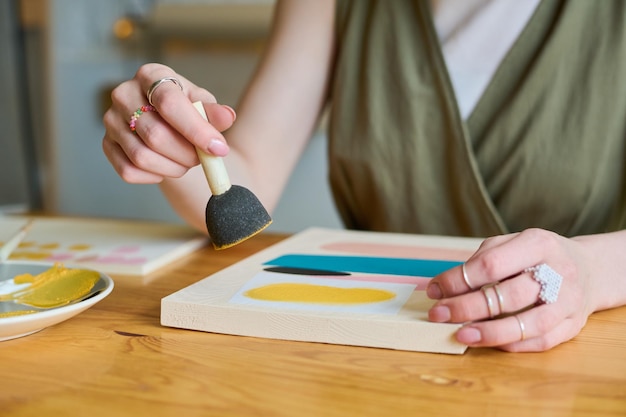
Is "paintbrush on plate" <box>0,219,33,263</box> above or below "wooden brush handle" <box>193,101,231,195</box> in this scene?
below

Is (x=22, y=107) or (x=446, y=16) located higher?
(x=446, y=16)

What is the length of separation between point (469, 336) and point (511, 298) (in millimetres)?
52

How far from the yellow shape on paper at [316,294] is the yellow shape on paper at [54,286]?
16cm

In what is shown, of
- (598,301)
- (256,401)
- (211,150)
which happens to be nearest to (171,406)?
(256,401)

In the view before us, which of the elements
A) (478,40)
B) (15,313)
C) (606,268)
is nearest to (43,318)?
(15,313)

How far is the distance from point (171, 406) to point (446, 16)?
0.91 meters

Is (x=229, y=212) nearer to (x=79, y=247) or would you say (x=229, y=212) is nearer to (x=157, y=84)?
(x=157, y=84)

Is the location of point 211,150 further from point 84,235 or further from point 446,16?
point 446,16

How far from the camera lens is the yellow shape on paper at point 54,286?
673 millimetres

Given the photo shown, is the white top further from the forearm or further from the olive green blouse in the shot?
the forearm

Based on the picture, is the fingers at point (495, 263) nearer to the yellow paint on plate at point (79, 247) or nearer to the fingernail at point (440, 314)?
the fingernail at point (440, 314)

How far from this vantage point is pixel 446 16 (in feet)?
3.95

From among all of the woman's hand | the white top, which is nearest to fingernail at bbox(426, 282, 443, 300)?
the woman's hand

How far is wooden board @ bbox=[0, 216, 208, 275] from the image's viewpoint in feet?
3.00
